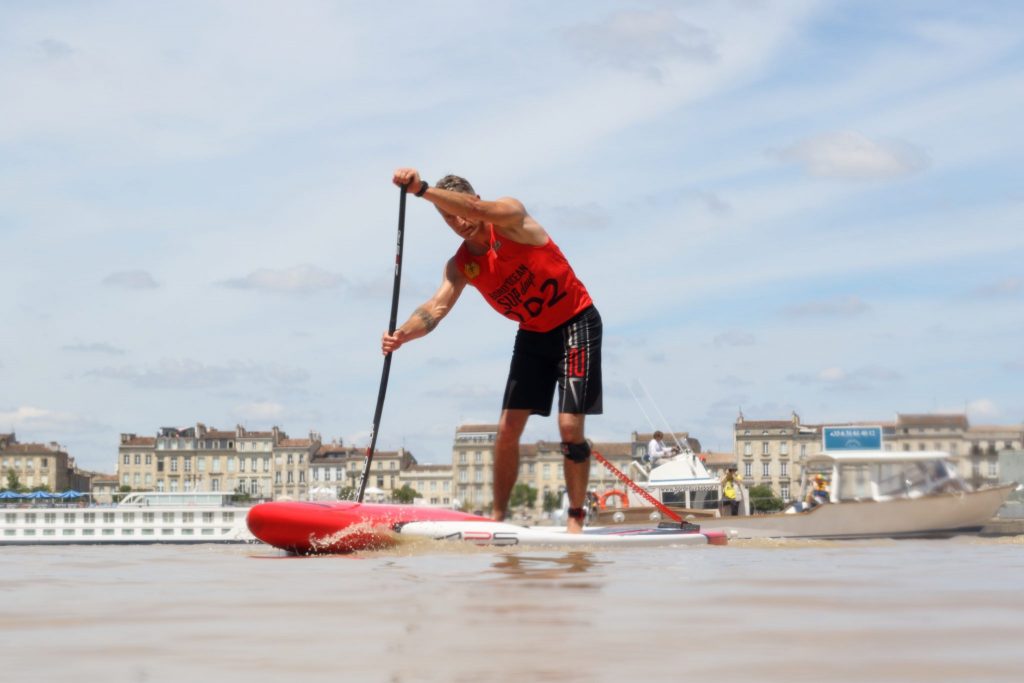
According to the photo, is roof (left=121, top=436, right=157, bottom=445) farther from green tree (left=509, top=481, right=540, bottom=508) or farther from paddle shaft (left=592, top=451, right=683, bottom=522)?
paddle shaft (left=592, top=451, right=683, bottom=522)

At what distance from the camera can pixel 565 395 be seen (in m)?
6.93

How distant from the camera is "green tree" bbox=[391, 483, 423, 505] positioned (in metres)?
138

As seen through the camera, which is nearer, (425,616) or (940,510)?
(425,616)

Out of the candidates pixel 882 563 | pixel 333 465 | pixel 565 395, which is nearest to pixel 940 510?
pixel 565 395

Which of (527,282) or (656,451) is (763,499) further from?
(527,282)

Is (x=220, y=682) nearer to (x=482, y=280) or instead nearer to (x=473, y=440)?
(x=482, y=280)

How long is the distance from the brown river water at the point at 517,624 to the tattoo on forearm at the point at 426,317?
2.79m

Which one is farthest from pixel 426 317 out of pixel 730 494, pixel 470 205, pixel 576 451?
pixel 730 494

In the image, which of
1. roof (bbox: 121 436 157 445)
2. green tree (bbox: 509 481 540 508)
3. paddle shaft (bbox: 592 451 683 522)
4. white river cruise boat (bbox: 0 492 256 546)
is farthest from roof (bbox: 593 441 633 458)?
paddle shaft (bbox: 592 451 683 522)

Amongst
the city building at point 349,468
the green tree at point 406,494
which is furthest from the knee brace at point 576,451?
the city building at point 349,468

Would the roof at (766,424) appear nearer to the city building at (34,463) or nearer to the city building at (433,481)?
the city building at (433,481)

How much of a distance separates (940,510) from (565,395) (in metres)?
11.4

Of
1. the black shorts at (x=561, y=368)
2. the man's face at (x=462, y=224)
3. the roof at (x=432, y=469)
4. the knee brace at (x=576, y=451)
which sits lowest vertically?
the roof at (x=432, y=469)

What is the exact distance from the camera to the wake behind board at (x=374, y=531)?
253 inches
